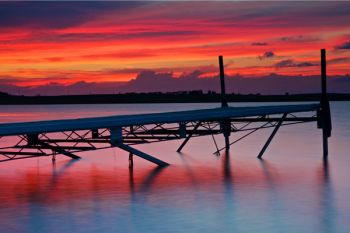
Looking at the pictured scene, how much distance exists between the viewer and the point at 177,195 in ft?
77.0

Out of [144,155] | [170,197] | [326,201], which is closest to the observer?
[326,201]

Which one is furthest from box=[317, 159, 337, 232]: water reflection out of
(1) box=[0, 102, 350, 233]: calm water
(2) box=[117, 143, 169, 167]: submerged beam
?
(2) box=[117, 143, 169, 167]: submerged beam

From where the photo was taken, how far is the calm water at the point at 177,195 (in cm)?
1831

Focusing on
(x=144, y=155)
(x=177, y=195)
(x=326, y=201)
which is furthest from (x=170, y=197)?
(x=144, y=155)

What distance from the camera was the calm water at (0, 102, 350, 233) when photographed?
1831 cm

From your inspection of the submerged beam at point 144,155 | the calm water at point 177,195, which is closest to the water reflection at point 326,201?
the calm water at point 177,195

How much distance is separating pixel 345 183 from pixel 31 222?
1391 centimetres

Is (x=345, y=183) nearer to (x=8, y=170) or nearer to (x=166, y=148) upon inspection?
(x=8, y=170)

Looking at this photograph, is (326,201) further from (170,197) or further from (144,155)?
(144,155)

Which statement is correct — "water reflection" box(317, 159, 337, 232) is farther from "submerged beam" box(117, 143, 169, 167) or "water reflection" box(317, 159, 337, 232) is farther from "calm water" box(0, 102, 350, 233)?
"submerged beam" box(117, 143, 169, 167)

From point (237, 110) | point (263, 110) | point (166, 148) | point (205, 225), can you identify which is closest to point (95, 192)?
point (205, 225)

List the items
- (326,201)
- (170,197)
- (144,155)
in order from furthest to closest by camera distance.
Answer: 1. (144,155)
2. (170,197)
3. (326,201)

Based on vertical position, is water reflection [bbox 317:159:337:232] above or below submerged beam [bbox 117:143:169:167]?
below

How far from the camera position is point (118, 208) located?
20594mm
